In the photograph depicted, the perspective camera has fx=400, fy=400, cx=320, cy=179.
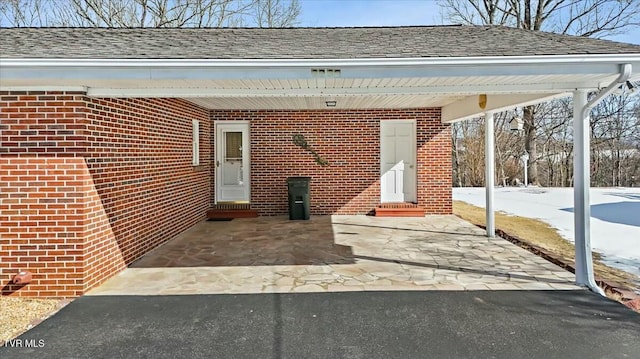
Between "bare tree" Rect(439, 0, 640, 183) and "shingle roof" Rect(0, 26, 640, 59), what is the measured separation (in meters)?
14.7

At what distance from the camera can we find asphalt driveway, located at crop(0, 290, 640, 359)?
312 cm

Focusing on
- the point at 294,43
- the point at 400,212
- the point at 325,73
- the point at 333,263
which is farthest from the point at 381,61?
the point at 400,212

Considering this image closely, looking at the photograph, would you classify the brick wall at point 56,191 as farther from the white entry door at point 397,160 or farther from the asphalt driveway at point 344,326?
the white entry door at point 397,160

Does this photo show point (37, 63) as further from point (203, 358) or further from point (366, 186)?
point (366, 186)

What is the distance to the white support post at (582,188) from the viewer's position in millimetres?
4504

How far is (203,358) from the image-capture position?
3033 millimetres

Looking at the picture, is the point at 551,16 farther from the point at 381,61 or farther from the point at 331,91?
the point at 381,61

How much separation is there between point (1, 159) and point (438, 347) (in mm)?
4731

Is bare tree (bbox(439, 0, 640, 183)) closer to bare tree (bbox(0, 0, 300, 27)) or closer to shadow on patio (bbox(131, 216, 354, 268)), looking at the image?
bare tree (bbox(0, 0, 300, 27))

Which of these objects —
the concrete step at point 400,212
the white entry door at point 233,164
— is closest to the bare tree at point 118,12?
the white entry door at point 233,164

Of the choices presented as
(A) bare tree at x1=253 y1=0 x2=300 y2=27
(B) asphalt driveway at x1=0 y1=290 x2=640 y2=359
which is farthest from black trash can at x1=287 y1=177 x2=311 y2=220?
(A) bare tree at x1=253 y1=0 x2=300 y2=27

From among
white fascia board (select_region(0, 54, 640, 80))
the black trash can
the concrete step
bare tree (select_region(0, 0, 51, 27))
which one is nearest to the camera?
white fascia board (select_region(0, 54, 640, 80))

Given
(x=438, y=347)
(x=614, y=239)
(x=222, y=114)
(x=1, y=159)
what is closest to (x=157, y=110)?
(x=1, y=159)

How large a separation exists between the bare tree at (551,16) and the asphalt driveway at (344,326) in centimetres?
1653
